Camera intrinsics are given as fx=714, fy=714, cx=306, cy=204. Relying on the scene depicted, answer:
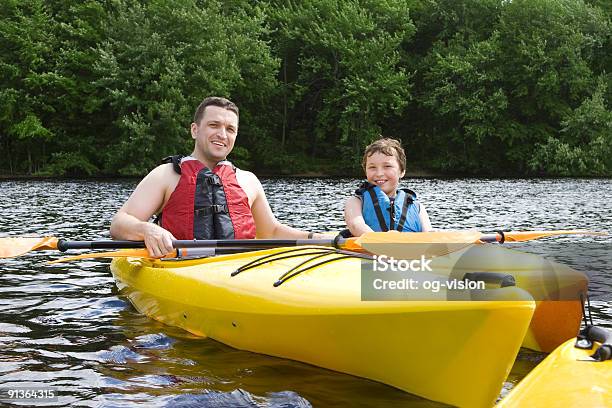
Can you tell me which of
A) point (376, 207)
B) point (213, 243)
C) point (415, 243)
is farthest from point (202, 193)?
point (415, 243)

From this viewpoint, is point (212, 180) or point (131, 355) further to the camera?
point (212, 180)

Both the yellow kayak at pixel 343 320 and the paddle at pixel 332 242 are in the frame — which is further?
the paddle at pixel 332 242

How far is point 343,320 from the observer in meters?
3.11

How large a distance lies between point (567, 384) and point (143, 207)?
3.03 metres

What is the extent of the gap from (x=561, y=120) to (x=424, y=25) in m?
8.37

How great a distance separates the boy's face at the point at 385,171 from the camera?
16.3ft

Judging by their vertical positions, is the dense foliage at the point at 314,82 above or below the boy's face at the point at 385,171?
above

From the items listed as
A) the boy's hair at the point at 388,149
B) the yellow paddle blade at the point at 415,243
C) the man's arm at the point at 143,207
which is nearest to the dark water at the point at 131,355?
the man's arm at the point at 143,207

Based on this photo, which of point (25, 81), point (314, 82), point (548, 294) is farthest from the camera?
point (314, 82)

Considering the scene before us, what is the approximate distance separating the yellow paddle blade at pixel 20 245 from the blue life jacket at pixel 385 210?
2.10m

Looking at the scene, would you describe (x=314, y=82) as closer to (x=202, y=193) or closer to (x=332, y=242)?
(x=202, y=193)

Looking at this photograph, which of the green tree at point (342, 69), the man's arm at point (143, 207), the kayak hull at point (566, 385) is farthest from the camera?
the green tree at point (342, 69)

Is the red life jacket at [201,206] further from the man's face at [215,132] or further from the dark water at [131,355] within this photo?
the dark water at [131,355]

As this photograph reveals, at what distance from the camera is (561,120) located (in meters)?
31.3
